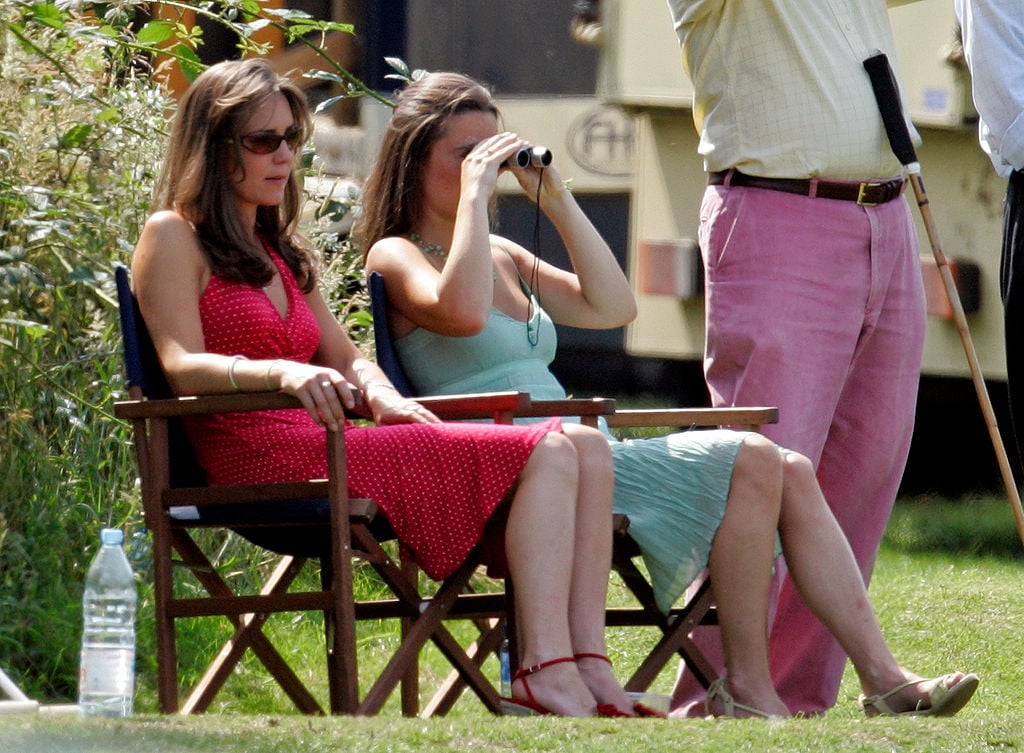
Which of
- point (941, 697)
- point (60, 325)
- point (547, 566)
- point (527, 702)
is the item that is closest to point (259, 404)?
point (547, 566)

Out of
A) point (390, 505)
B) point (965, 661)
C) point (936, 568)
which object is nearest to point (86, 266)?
point (390, 505)

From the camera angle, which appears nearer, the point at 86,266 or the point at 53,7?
the point at 53,7

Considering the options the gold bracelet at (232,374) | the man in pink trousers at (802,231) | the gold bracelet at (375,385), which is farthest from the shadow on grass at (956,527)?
the gold bracelet at (232,374)

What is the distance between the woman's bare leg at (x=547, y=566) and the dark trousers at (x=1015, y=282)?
3.93ft

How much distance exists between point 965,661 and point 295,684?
5.91 feet

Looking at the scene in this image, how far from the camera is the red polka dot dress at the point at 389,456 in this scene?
333cm

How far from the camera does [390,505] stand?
3.40m

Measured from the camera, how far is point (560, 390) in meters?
3.89

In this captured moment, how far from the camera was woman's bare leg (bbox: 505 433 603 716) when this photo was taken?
3.11 metres

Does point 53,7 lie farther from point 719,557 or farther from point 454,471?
point 719,557

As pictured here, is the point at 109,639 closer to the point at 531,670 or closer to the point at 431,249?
the point at 531,670

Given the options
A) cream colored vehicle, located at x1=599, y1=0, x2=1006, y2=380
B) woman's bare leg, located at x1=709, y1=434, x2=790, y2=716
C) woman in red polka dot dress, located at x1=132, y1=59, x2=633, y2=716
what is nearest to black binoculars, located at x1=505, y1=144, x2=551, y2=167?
woman in red polka dot dress, located at x1=132, y1=59, x2=633, y2=716

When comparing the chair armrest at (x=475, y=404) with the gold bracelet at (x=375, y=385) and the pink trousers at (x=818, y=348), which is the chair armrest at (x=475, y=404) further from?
the pink trousers at (x=818, y=348)

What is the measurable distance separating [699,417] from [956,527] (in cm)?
287
